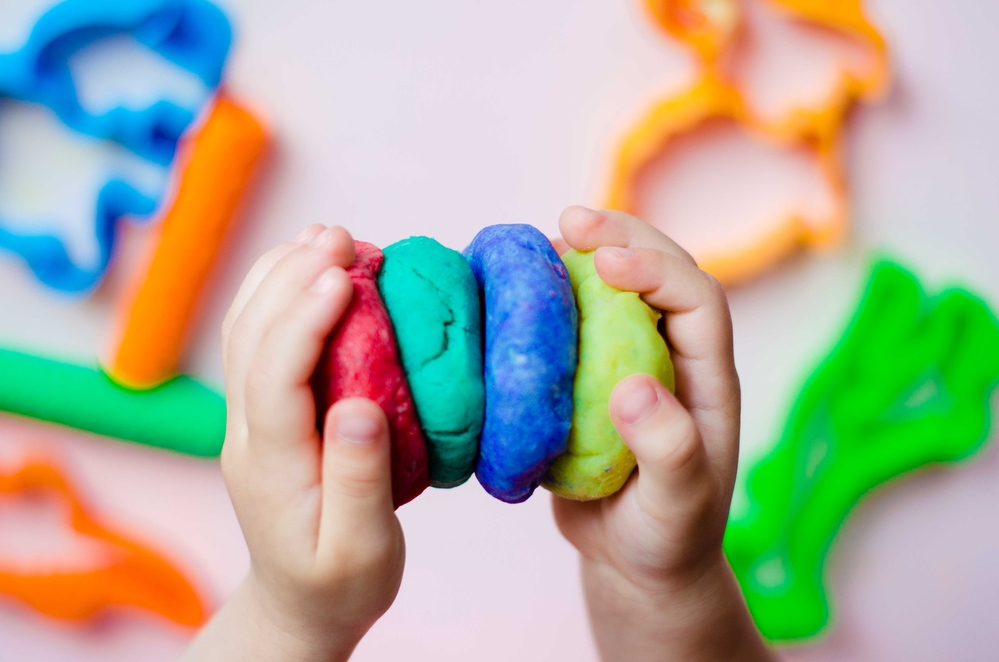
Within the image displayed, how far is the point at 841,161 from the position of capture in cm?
114

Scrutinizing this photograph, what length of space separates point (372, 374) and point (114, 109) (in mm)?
746

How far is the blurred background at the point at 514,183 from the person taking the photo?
1086 mm

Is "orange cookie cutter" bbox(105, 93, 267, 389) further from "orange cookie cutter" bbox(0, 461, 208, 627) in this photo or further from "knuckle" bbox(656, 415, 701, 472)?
"knuckle" bbox(656, 415, 701, 472)

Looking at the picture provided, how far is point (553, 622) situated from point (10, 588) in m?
0.84

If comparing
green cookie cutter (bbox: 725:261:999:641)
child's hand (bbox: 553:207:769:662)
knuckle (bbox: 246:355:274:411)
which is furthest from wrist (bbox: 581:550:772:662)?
green cookie cutter (bbox: 725:261:999:641)

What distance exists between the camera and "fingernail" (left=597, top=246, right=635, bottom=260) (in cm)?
55

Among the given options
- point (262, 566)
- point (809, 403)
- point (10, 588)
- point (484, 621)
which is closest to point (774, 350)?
point (809, 403)

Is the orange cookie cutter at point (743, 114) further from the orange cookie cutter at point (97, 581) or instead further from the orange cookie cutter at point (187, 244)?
the orange cookie cutter at point (97, 581)

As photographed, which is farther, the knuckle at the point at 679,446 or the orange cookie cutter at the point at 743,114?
the orange cookie cutter at the point at 743,114

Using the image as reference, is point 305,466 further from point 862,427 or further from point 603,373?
point 862,427

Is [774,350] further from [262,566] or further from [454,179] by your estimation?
[262,566]

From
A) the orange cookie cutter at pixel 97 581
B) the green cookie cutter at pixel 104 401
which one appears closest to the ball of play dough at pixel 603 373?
the green cookie cutter at pixel 104 401

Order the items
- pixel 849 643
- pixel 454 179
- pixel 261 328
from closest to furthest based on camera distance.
A: pixel 261 328 → pixel 454 179 → pixel 849 643

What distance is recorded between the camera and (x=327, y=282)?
18.8 inches
